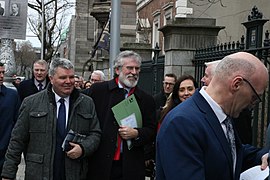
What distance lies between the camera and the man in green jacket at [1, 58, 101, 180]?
5.00 meters

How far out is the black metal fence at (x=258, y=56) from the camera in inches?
261

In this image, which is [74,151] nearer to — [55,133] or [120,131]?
[55,133]

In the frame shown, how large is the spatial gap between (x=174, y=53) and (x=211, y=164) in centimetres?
709

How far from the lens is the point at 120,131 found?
5.37 meters

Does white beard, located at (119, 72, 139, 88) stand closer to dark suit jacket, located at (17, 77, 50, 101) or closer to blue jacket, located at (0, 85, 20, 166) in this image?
blue jacket, located at (0, 85, 20, 166)

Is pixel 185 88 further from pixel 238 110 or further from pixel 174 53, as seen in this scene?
pixel 174 53

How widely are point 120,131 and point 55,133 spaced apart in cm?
73

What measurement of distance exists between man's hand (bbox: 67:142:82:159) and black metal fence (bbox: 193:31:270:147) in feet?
8.60

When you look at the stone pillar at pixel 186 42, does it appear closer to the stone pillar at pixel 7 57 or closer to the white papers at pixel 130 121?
the white papers at pixel 130 121

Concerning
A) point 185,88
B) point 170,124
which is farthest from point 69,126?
point 170,124

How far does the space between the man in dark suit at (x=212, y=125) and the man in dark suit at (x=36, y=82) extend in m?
6.05

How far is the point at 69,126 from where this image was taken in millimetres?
5145

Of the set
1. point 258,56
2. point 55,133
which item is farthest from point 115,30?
point 55,133

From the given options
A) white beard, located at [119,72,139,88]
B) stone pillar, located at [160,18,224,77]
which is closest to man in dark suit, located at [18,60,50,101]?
stone pillar, located at [160,18,224,77]
